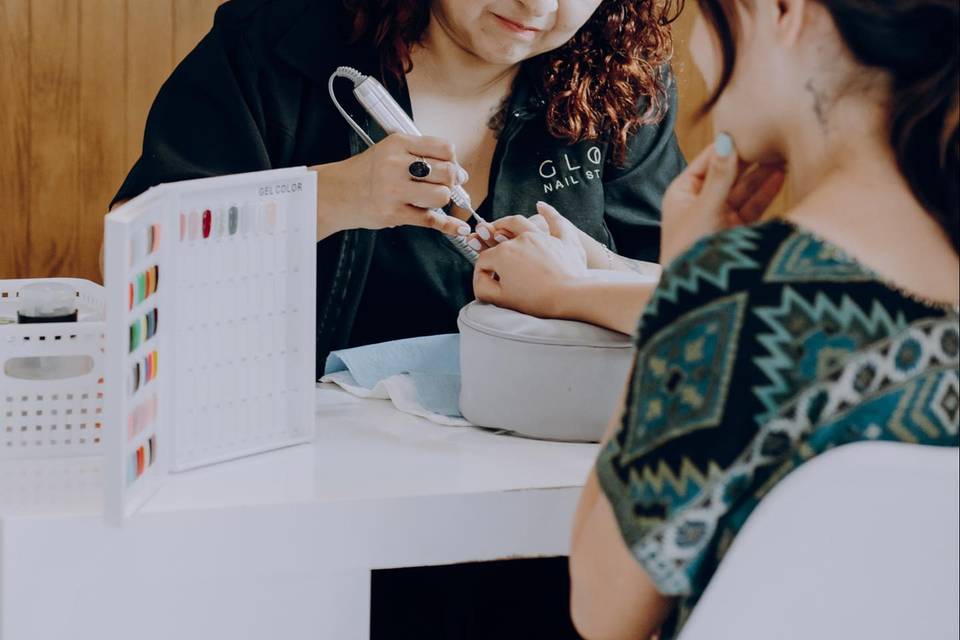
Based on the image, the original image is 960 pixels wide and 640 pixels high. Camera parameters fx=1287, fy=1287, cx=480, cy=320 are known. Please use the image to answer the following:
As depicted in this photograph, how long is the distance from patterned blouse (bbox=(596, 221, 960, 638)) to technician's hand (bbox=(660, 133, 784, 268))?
0.18m

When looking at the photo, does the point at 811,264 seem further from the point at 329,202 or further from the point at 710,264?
the point at 329,202

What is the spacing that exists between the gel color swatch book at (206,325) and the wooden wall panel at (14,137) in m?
1.45

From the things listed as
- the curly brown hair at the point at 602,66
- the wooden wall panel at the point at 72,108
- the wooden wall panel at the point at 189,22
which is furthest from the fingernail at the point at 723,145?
the wooden wall panel at the point at 189,22

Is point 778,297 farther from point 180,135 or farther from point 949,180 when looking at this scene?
point 180,135

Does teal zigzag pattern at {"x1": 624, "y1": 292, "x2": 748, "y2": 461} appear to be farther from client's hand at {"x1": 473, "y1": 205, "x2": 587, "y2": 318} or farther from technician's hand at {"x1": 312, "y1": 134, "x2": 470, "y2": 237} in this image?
technician's hand at {"x1": 312, "y1": 134, "x2": 470, "y2": 237}

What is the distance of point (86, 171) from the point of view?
2.40 m

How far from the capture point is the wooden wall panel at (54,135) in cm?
233

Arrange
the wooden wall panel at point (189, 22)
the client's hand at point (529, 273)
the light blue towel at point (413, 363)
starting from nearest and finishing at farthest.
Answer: the client's hand at point (529, 273), the light blue towel at point (413, 363), the wooden wall panel at point (189, 22)

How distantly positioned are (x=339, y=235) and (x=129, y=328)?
2.31ft

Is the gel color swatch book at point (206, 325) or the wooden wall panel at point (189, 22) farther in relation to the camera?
the wooden wall panel at point (189, 22)

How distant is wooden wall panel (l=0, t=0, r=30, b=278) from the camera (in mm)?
2301

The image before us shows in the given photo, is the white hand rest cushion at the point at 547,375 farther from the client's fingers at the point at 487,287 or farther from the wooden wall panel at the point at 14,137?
the wooden wall panel at the point at 14,137

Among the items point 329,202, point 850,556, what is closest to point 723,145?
point 850,556

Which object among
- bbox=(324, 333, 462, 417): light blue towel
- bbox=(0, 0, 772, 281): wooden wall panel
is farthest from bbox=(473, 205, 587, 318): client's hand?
bbox=(0, 0, 772, 281): wooden wall panel
